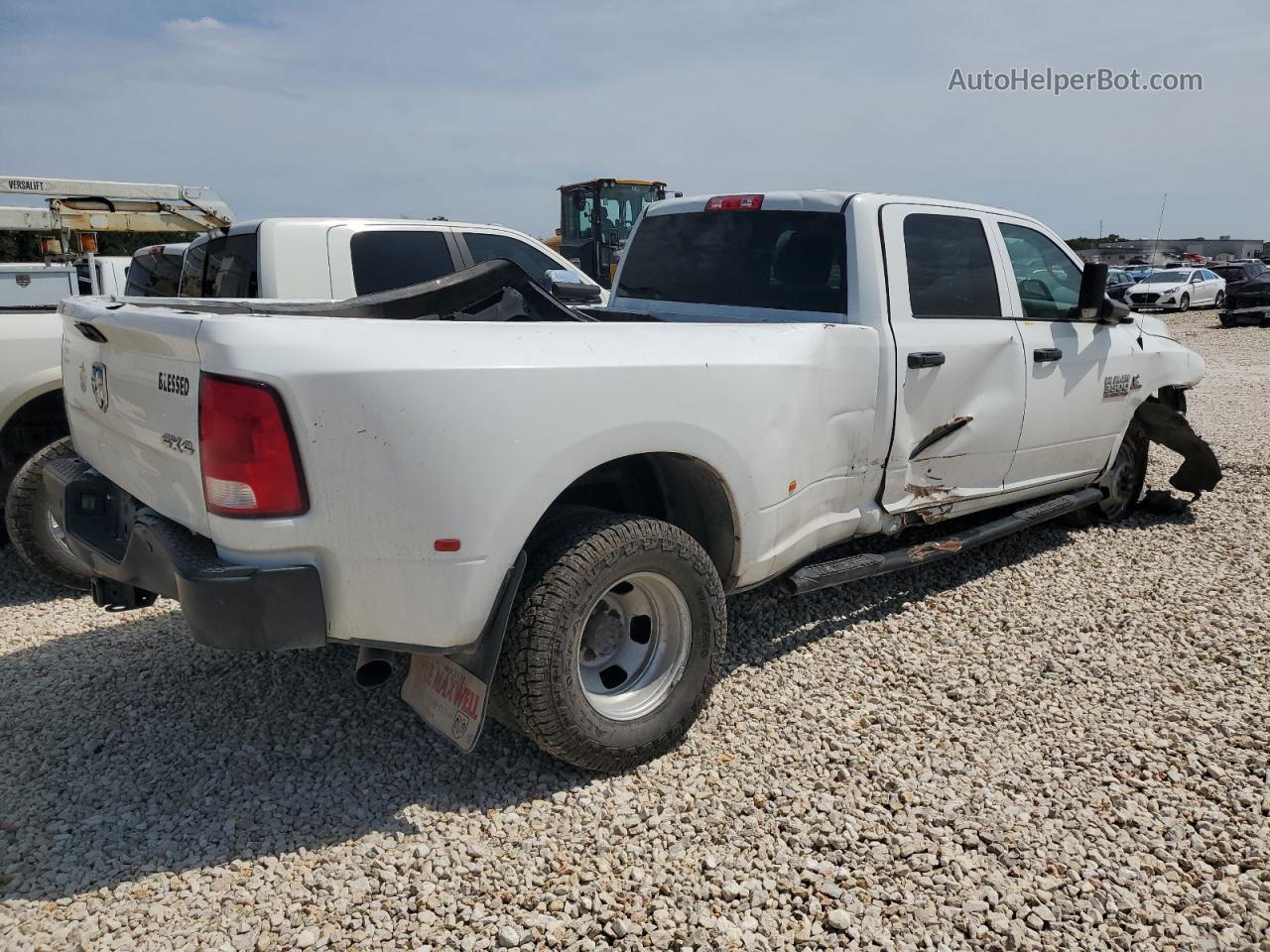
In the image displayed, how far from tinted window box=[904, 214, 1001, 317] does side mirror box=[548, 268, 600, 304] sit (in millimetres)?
2000

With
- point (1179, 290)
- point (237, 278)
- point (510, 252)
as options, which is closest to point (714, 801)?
point (237, 278)

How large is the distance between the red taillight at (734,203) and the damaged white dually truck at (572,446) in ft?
0.06

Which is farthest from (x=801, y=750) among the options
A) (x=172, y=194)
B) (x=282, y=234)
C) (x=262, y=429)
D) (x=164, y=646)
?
(x=172, y=194)

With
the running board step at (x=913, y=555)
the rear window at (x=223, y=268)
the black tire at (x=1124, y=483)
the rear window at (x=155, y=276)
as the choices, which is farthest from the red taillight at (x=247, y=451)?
the black tire at (x=1124, y=483)

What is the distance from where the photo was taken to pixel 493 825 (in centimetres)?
284

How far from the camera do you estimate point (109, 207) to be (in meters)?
9.78

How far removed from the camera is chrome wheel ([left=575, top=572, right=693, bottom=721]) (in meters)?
3.14

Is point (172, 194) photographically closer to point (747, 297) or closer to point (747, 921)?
point (747, 297)

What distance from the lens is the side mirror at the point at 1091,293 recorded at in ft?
15.5

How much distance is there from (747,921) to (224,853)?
58.1 inches

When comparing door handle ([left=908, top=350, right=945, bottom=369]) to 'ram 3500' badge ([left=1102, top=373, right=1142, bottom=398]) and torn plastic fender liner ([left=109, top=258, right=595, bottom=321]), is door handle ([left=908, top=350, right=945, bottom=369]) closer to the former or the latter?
torn plastic fender liner ([left=109, top=258, right=595, bottom=321])

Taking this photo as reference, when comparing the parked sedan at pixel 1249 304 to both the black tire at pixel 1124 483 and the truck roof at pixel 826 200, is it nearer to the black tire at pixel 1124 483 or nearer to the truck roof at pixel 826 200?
the black tire at pixel 1124 483

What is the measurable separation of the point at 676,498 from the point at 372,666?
123 centimetres

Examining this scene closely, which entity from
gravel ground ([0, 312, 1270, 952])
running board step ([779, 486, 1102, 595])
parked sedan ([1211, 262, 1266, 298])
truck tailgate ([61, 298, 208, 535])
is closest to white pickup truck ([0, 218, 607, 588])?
gravel ground ([0, 312, 1270, 952])
